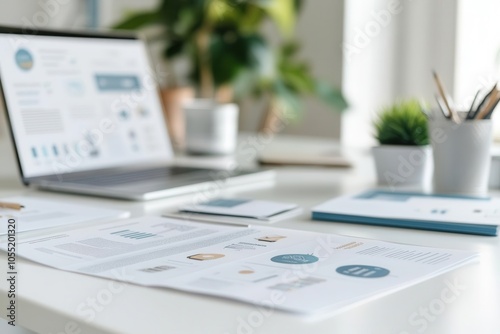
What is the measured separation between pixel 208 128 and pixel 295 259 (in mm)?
962

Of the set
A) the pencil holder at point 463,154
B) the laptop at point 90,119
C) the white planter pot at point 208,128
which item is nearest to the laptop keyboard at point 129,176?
the laptop at point 90,119

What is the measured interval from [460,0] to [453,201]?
1.60 metres

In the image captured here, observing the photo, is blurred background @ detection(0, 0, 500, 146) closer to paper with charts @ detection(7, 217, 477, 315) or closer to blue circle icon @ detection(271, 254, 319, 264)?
paper with charts @ detection(7, 217, 477, 315)

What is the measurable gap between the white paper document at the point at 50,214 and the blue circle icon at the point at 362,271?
356 mm

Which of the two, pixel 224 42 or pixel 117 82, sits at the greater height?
pixel 224 42

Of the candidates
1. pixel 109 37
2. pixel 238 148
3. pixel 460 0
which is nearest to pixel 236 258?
pixel 109 37

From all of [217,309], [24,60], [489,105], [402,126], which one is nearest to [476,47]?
[402,126]

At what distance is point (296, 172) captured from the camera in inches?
54.7

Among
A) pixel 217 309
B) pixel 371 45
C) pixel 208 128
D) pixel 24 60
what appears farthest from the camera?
pixel 371 45

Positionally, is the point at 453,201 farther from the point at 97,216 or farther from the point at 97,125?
the point at 97,125

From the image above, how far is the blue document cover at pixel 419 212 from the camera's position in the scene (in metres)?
0.85

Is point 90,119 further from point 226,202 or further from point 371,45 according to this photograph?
point 371,45

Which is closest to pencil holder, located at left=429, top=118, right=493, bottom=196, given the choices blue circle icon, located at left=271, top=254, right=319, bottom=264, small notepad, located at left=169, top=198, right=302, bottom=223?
small notepad, located at left=169, top=198, right=302, bottom=223

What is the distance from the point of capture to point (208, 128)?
162cm
